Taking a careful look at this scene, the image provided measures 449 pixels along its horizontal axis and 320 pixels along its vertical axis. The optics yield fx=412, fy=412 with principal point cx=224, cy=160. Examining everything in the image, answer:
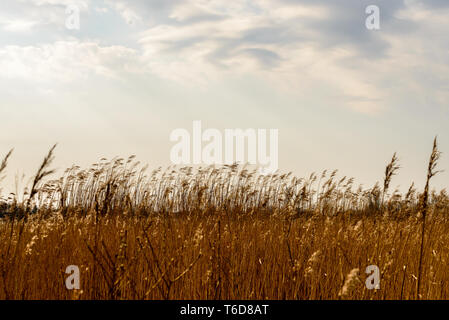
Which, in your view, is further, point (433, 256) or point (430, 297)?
point (433, 256)

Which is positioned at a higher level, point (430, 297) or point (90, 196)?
point (90, 196)

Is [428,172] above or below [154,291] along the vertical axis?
above

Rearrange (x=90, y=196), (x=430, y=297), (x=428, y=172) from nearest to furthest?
(x=428, y=172), (x=430, y=297), (x=90, y=196)

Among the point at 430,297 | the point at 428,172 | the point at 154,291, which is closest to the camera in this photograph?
the point at 428,172

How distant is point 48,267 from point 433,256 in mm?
4223

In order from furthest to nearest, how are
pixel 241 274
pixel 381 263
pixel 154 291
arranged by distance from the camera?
1. pixel 381 263
2. pixel 241 274
3. pixel 154 291

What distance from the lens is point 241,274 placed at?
3650 mm
